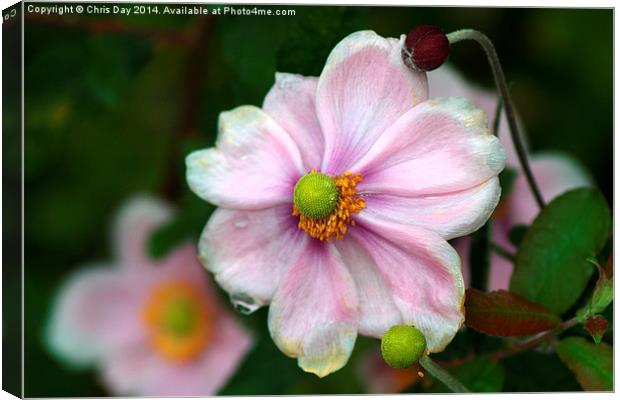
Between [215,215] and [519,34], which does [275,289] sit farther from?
[519,34]

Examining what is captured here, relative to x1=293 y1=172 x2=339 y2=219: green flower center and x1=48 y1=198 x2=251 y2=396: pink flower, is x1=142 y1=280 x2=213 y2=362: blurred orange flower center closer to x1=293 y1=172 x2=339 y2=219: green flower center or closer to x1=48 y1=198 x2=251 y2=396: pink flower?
x1=48 y1=198 x2=251 y2=396: pink flower

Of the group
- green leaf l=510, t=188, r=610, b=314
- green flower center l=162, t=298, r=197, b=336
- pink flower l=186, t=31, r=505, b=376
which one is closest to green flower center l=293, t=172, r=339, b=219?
pink flower l=186, t=31, r=505, b=376

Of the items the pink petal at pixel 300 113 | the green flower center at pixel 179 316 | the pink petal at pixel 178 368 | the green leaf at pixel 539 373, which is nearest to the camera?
the pink petal at pixel 300 113

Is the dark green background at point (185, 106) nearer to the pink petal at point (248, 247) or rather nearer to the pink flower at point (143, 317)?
the pink flower at point (143, 317)

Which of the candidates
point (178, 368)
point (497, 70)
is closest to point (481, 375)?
point (497, 70)

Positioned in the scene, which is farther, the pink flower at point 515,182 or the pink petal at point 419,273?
the pink flower at point 515,182

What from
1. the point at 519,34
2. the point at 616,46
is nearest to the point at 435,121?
the point at 616,46

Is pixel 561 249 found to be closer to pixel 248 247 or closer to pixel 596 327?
pixel 596 327

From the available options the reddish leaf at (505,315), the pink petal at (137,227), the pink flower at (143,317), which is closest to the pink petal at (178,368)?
the pink flower at (143,317)
